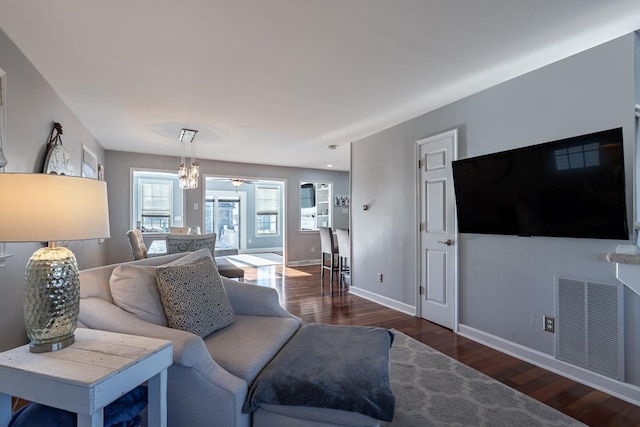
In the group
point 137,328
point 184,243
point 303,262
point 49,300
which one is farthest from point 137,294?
point 303,262

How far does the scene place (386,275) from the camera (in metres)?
4.28

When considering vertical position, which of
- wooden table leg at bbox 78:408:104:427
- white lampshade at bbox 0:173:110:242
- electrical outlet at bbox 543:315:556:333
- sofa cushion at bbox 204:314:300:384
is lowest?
electrical outlet at bbox 543:315:556:333

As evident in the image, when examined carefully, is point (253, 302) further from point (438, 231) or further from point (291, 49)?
point (438, 231)

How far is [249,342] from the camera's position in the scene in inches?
68.1

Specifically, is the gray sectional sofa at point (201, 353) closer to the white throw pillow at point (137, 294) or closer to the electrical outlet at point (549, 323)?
the white throw pillow at point (137, 294)

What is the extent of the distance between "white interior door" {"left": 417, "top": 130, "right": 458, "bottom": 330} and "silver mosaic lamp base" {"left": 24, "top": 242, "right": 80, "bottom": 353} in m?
3.11

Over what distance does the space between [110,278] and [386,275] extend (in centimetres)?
329

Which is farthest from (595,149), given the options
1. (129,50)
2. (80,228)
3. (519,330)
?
(129,50)

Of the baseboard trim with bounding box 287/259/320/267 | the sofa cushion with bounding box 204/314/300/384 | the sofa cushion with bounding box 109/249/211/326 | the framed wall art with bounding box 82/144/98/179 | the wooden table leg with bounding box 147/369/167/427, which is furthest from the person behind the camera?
the baseboard trim with bounding box 287/259/320/267

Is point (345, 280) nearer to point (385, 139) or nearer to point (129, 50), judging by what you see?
point (385, 139)

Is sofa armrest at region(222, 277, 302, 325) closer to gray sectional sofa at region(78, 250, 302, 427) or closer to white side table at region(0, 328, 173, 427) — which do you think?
gray sectional sofa at region(78, 250, 302, 427)

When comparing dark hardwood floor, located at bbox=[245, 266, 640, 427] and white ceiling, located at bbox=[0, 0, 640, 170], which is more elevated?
white ceiling, located at bbox=[0, 0, 640, 170]

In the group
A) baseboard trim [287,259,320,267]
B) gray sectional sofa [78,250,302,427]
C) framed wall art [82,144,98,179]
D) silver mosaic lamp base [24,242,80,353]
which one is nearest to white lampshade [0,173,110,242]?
silver mosaic lamp base [24,242,80,353]

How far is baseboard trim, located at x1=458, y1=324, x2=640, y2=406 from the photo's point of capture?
6.80 feet
